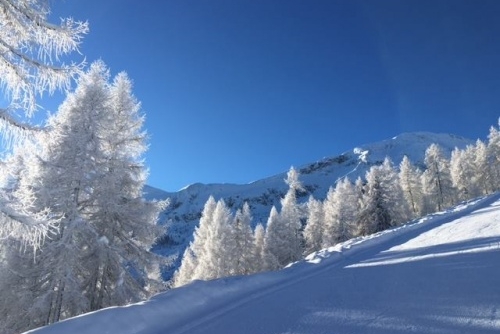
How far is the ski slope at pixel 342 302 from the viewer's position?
184 inches

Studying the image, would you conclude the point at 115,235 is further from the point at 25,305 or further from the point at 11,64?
the point at 11,64

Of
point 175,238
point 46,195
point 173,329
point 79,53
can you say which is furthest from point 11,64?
point 175,238

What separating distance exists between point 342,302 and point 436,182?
63.3 m

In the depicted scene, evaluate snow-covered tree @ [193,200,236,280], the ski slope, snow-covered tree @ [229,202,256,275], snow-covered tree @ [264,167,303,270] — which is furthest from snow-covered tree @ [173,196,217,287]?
the ski slope

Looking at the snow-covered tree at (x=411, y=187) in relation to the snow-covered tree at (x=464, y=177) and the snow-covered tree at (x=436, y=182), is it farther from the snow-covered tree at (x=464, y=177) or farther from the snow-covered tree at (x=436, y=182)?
the snow-covered tree at (x=464, y=177)

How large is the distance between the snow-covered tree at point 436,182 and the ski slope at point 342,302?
190 ft

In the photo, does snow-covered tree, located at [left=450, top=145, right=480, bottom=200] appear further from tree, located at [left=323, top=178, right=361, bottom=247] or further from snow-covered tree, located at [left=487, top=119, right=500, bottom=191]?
tree, located at [left=323, top=178, right=361, bottom=247]

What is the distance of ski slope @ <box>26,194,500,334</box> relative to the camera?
468 cm

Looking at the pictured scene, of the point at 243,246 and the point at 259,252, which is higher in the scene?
the point at 243,246

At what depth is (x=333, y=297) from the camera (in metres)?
6.29

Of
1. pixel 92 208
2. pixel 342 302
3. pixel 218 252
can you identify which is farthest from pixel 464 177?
pixel 342 302

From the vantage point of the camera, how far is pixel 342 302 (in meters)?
5.88

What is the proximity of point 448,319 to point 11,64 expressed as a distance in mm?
8392

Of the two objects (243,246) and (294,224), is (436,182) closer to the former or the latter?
(294,224)
